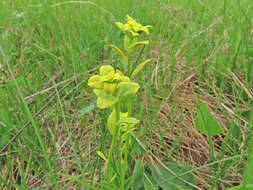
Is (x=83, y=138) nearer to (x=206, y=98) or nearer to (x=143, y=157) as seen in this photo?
(x=143, y=157)

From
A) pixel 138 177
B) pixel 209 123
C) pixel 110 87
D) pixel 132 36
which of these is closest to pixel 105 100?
pixel 110 87

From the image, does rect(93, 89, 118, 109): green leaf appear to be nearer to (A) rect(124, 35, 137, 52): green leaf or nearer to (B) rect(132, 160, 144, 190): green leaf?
(A) rect(124, 35, 137, 52): green leaf

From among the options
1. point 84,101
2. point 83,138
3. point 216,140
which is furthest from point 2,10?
point 216,140

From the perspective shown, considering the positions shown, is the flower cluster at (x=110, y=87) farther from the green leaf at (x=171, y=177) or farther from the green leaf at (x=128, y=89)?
the green leaf at (x=171, y=177)

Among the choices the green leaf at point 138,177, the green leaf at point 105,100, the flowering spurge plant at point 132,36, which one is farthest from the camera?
the green leaf at point 138,177

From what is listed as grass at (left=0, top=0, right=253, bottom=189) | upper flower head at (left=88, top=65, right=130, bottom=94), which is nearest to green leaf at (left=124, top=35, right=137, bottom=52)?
upper flower head at (left=88, top=65, right=130, bottom=94)

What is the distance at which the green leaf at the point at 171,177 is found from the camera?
2.26ft

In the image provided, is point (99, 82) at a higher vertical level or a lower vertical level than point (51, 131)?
higher

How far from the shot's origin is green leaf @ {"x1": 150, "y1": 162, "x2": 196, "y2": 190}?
0.69 metres

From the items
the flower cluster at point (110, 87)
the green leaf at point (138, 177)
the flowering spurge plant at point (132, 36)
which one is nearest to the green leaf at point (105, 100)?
the flower cluster at point (110, 87)

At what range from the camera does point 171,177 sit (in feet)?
2.36

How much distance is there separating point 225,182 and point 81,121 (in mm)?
619

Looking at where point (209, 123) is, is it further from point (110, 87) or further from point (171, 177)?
point (110, 87)

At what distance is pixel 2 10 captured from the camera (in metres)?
2.30
